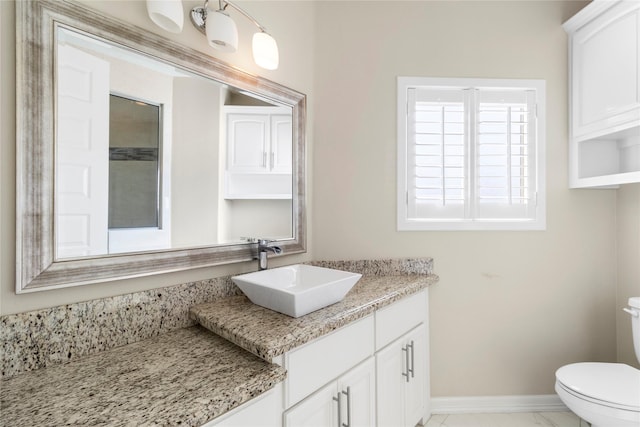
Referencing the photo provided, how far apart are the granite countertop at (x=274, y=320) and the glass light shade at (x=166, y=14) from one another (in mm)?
1064

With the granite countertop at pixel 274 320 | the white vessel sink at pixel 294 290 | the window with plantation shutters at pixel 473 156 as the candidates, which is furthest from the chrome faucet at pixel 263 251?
the window with plantation shutters at pixel 473 156

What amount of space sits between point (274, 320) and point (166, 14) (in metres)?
1.12

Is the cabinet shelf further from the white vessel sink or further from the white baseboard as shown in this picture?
the white vessel sink

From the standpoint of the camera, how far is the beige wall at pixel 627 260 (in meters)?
1.80

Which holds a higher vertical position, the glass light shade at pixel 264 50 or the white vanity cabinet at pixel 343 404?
the glass light shade at pixel 264 50

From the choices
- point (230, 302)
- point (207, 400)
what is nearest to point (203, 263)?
point (230, 302)

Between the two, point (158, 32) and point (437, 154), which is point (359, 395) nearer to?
point (437, 154)

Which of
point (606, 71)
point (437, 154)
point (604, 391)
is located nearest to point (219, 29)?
point (437, 154)

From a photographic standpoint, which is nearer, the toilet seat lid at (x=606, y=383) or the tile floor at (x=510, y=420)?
the toilet seat lid at (x=606, y=383)

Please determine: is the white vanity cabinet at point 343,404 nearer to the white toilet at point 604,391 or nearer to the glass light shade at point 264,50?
the white toilet at point 604,391

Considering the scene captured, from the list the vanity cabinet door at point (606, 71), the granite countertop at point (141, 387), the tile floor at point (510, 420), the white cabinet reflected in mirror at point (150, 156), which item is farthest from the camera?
the tile floor at point (510, 420)

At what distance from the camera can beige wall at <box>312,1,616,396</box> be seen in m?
1.88

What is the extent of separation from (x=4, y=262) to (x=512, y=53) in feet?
8.63

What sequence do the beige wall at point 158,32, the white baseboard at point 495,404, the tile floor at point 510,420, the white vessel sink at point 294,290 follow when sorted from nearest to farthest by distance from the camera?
the beige wall at point 158,32 → the white vessel sink at point 294,290 → the tile floor at point 510,420 → the white baseboard at point 495,404
